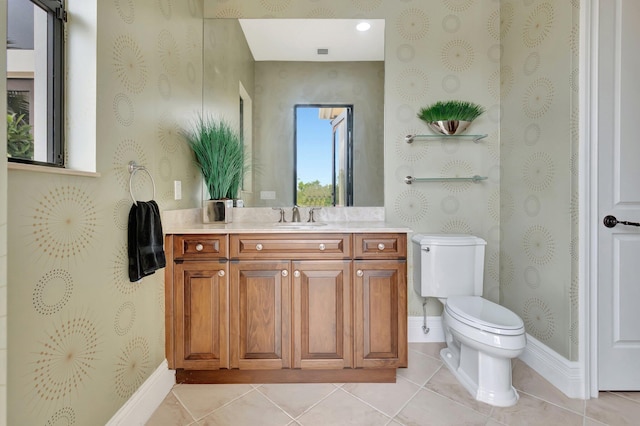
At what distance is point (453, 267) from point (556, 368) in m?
0.75

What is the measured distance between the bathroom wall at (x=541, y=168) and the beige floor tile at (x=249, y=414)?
5.24ft

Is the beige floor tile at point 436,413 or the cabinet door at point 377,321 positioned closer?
the beige floor tile at point 436,413

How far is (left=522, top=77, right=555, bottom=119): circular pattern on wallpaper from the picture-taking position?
6.13ft

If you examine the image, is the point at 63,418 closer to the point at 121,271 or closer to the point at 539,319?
the point at 121,271

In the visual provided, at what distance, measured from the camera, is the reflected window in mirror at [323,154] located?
7.77 feet

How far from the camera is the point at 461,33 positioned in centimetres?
233

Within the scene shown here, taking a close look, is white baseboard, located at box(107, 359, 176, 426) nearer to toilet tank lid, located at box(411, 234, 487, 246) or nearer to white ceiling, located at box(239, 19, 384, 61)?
toilet tank lid, located at box(411, 234, 487, 246)

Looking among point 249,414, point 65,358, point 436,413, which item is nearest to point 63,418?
point 65,358

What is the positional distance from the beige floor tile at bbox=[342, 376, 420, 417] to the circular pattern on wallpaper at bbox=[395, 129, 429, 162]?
149 centimetres

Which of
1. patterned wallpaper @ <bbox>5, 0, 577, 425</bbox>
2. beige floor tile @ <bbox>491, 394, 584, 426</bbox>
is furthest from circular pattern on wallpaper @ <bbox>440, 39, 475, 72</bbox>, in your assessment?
beige floor tile @ <bbox>491, 394, 584, 426</bbox>

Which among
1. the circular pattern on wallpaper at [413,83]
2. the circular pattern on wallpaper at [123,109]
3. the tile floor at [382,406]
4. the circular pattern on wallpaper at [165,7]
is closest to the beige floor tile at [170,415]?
the tile floor at [382,406]

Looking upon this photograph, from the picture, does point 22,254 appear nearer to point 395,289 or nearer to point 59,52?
point 59,52

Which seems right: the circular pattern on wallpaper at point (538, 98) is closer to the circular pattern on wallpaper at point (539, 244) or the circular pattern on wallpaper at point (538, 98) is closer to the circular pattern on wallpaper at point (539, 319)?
the circular pattern on wallpaper at point (539, 244)

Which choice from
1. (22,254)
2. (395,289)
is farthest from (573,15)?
(22,254)
